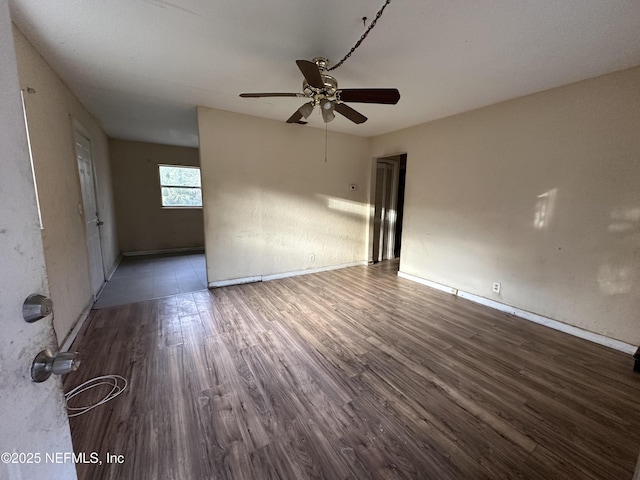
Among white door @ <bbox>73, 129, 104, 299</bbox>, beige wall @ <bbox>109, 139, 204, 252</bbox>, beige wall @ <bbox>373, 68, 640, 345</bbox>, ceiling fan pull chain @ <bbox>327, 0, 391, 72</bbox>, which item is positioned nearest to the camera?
ceiling fan pull chain @ <bbox>327, 0, 391, 72</bbox>

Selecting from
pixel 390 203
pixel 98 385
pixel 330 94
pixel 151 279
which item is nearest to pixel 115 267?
pixel 151 279

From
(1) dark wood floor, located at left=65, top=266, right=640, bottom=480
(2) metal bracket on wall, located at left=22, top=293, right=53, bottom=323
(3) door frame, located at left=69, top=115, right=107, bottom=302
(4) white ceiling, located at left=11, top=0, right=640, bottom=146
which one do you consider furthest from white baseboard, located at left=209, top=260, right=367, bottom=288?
(2) metal bracket on wall, located at left=22, top=293, right=53, bottom=323

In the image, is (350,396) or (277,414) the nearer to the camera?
(277,414)

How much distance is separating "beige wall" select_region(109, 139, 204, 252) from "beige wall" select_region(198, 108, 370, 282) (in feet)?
10.4

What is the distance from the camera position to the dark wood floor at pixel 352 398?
1329 millimetres

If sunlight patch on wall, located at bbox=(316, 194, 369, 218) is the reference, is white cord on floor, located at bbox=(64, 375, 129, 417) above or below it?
below

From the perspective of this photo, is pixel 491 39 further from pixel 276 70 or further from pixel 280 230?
pixel 280 230

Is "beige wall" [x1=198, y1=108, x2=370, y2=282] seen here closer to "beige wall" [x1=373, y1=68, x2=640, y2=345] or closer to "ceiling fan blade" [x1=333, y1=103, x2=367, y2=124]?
"beige wall" [x1=373, y1=68, x2=640, y2=345]

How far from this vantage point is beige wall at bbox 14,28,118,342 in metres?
1.98

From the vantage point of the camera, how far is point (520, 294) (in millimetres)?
2973

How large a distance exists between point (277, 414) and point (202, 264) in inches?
164

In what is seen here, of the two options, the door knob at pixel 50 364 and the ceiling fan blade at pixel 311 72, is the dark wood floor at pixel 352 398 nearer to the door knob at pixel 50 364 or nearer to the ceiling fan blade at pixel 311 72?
the door knob at pixel 50 364

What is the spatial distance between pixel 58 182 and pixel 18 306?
2.64 metres

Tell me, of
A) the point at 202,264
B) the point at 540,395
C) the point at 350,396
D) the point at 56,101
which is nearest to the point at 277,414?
the point at 350,396
